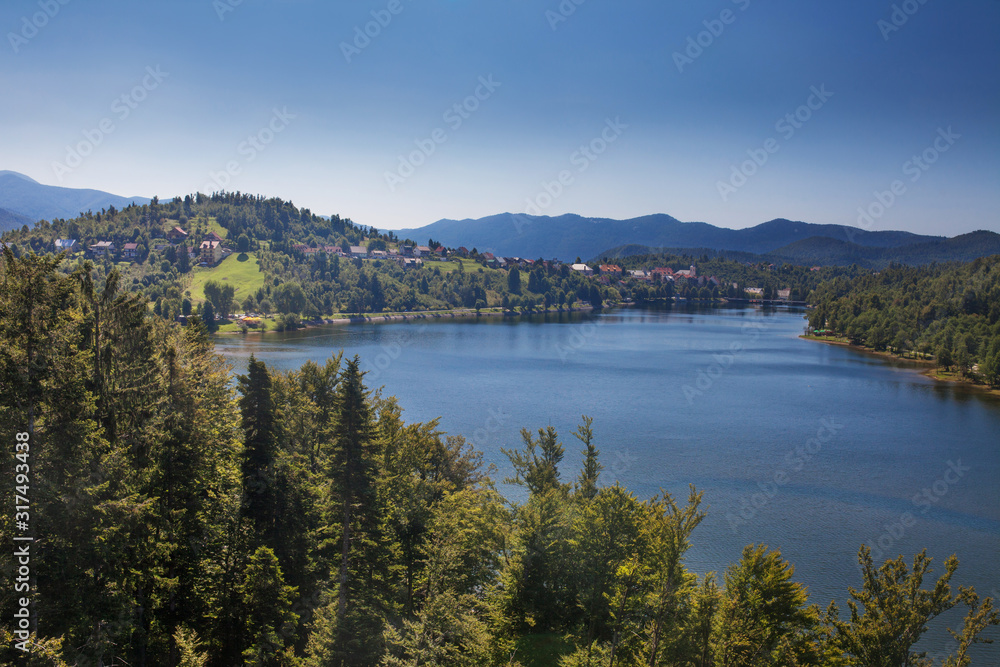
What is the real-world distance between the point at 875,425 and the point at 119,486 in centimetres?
5374

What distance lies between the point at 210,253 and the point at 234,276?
1934cm

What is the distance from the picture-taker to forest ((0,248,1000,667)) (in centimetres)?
1177

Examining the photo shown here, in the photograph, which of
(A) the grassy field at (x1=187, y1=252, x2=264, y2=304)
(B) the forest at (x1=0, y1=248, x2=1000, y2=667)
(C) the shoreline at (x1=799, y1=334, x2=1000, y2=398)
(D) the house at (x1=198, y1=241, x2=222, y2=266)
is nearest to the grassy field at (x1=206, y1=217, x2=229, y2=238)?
(D) the house at (x1=198, y1=241, x2=222, y2=266)

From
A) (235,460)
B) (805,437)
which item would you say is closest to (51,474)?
(235,460)

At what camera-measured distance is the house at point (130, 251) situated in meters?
152

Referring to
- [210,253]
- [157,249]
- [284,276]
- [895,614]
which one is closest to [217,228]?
[157,249]

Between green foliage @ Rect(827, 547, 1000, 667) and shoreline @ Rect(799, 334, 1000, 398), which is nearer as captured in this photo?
green foliage @ Rect(827, 547, 1000, 667)

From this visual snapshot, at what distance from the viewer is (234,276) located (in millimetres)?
142000

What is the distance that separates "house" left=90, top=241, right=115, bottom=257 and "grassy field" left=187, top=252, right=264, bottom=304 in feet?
83.9

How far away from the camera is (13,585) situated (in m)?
10.7

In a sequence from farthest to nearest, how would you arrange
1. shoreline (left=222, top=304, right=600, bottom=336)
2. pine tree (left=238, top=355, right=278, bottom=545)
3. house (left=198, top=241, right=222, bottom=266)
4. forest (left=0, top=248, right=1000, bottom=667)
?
house (left=198, top=241, right=222, bottom=266) → shoreline (left=222, top=304, right=600, bottom=336) → pine tree (left=238, top=355, right=278, bottom=545) → forest (left=0, top=248, right=1000, bottom=667)

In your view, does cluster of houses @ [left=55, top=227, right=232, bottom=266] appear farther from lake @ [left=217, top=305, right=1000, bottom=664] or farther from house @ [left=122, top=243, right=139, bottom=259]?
lake @ [left=217, top=305, right=1000, bottom=664]

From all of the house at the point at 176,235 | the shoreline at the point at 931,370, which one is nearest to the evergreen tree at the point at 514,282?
the shoreline at the point at 931,370

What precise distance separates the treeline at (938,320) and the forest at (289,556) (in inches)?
2610
